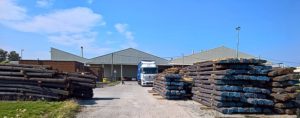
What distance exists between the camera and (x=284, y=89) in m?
18.2

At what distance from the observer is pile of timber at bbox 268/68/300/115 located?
17995 millimetres

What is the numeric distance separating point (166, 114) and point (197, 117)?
4.78ft

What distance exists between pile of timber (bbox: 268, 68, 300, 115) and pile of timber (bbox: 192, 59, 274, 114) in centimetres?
28

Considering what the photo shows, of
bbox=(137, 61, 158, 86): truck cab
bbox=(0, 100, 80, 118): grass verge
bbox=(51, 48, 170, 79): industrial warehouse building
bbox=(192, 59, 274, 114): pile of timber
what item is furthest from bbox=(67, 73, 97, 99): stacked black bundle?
bbox=(51, 48, 170, 79): industrial warehouse building

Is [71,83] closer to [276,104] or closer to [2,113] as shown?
[2,113]

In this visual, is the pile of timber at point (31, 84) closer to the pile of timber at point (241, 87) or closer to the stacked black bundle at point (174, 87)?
the stacked black bundle at point (174, 87)

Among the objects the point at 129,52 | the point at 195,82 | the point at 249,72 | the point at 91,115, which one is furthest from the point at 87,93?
the point at 129,52

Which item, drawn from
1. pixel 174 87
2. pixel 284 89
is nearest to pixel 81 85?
pixel 174 87

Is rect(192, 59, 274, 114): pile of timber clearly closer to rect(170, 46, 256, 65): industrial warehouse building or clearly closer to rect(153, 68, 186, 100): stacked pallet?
rect(153, 68, 186, 100): stacked pallet

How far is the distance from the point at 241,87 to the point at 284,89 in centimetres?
172

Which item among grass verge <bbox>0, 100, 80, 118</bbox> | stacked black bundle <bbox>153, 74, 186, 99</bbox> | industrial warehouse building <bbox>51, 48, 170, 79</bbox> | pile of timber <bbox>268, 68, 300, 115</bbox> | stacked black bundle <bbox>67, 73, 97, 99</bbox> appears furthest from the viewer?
industrial warehouse building <bbox>51, 48, 170, 79</bbox>

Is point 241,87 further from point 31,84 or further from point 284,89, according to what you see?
point 31,84

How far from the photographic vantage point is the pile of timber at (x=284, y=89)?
18.0 m

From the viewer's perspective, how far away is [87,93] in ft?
82.5
